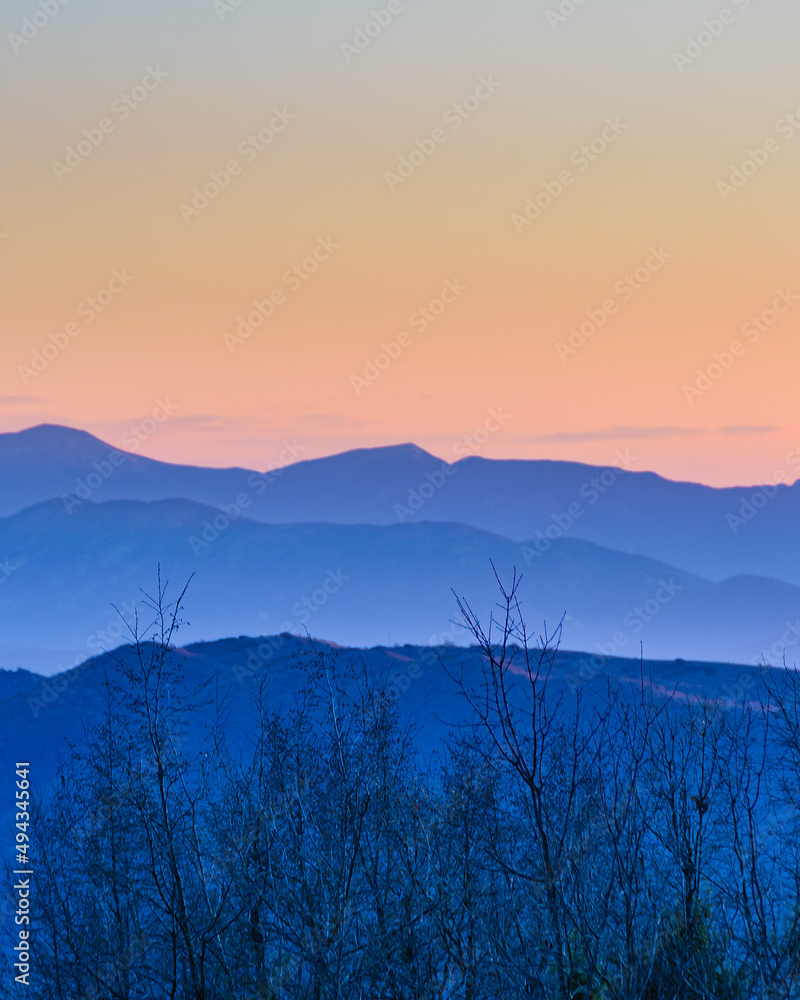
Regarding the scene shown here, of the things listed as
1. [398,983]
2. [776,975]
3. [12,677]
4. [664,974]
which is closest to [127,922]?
[398,983]

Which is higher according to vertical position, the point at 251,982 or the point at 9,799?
the point at 9,799

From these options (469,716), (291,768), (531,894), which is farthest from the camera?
(469,716)

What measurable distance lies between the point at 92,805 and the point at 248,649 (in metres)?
43.7

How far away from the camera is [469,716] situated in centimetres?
5641

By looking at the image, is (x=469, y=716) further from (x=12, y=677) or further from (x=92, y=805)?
(x=92, y=805)

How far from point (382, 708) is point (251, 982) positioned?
15.6 ft

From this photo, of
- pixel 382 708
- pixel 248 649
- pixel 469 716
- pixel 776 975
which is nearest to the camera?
pixel 776 975

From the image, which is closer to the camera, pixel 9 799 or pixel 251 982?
pixel 251 982

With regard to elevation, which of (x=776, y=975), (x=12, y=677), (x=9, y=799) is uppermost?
(x=12, y=677)

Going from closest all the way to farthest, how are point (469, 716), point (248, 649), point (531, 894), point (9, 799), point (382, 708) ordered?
point (531, 894)
point (382, 708)
point (9, 799)
point (469, 716)
point (248, 649)

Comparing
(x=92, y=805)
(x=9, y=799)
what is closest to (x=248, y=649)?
(x=9, y=799)

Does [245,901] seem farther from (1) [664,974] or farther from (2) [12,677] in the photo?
(2) [12,677]

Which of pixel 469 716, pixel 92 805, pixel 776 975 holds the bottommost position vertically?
pixel 776 975

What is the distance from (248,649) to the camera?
66812mm
